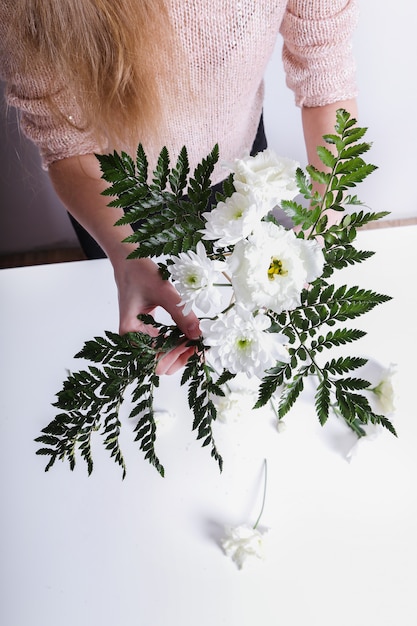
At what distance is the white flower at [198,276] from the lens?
41 cm

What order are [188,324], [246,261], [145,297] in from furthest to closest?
[145,297] < [188,324] < [246,261]

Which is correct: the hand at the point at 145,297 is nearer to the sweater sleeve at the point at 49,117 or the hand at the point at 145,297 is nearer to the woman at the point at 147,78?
the woman at the point at 147,78

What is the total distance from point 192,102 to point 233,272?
0.48m

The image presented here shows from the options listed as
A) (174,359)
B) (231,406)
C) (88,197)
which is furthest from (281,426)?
(88,197)

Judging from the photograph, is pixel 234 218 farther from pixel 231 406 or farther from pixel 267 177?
pixel 231 406

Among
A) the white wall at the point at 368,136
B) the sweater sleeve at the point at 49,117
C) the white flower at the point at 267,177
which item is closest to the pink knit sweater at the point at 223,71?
the sweater sleeve at the point at 49,117

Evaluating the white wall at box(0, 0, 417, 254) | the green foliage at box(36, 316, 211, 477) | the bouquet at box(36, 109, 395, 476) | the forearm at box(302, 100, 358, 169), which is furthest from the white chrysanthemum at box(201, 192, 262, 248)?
the white wall at box(0, 0, 417, 254)

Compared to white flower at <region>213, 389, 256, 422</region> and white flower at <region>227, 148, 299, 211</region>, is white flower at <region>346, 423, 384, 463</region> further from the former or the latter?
white flower at <region>227, 148, 299, 211</region>

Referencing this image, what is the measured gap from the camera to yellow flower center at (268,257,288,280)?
400 mm

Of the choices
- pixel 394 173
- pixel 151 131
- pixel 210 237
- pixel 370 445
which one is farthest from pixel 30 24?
pixel 394 173

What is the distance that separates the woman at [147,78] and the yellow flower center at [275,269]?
15 cm

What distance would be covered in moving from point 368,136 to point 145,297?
3.34 feet

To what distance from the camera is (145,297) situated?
636mm

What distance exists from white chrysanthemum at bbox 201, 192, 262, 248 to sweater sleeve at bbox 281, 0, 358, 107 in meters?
0.46
